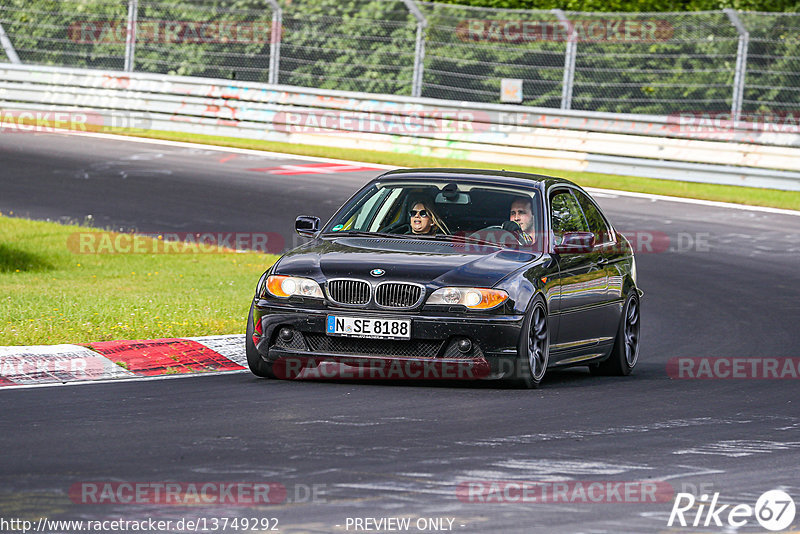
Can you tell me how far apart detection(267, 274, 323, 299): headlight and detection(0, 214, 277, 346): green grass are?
183cm

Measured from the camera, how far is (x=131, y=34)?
28312 millimetres

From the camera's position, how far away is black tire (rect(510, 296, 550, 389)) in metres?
9.28


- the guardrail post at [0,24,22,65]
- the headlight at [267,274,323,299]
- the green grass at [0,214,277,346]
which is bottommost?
the green grass at [0,214,277,346]

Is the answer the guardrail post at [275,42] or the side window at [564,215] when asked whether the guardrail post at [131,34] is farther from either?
the side window at [564,215]

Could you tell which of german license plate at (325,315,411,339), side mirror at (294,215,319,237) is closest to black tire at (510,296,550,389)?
→ german license plate at (325,315,411,339)

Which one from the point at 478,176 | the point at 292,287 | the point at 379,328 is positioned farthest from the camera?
the point at 478,176

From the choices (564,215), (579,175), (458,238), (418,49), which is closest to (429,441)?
(458,238)

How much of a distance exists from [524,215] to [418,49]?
624 inches

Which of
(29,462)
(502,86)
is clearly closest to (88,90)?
(502,86)

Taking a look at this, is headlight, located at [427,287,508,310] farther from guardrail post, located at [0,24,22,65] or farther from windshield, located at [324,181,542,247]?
guardrail post, located at [0,24,22,65]

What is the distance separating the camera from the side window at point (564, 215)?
10508mm

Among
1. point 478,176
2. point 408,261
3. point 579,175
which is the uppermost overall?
point 478,176

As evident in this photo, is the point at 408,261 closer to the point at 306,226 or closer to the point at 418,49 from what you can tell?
the point at 306,226

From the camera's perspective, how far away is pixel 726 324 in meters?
13.6
